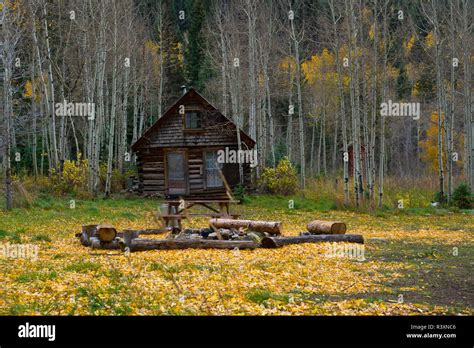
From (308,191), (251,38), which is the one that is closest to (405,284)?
(308,191)

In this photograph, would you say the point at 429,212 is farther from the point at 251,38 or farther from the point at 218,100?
the point at 218,100

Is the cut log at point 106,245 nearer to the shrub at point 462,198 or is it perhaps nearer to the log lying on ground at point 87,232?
the log lying on ground at point 87,232

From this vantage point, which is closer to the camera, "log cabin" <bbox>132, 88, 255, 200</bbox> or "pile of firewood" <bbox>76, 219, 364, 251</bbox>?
"pile of firewood" <bbox>76, 219, 364, 251</bbox>

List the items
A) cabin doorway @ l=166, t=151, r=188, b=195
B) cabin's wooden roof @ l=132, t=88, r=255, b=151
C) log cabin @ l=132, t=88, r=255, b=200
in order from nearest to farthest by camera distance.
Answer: cabin's wooden roof @ l=132, t=88, r=255, b=151 < log cabin @ l=132, t=88, r=255, b=200 < cabin doorway @ l=166, t=151, r=188, b=195

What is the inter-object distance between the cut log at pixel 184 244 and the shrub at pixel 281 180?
19119 millimetres

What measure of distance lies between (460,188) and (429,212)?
320cm

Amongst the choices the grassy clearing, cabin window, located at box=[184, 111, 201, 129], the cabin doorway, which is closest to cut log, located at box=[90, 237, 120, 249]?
the grassy clearing

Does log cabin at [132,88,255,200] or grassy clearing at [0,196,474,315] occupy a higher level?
log cabin at [132,88,255,200]

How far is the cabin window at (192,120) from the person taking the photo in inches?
1377

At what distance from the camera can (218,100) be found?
55.8 meters

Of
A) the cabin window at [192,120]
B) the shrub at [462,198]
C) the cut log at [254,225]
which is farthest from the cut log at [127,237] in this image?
the cabin window at [192,120]

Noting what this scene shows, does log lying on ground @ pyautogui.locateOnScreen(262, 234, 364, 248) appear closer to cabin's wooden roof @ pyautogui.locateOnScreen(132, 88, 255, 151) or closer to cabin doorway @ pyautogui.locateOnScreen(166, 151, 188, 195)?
cabin's wooden roof @ pyautogui.locateOnScreen(132, 88, 255, 151)

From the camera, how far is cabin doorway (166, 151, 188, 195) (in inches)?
1385

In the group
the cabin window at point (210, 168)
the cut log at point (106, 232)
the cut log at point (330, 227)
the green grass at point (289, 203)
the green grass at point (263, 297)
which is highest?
the cabin window at point (210, 168)
